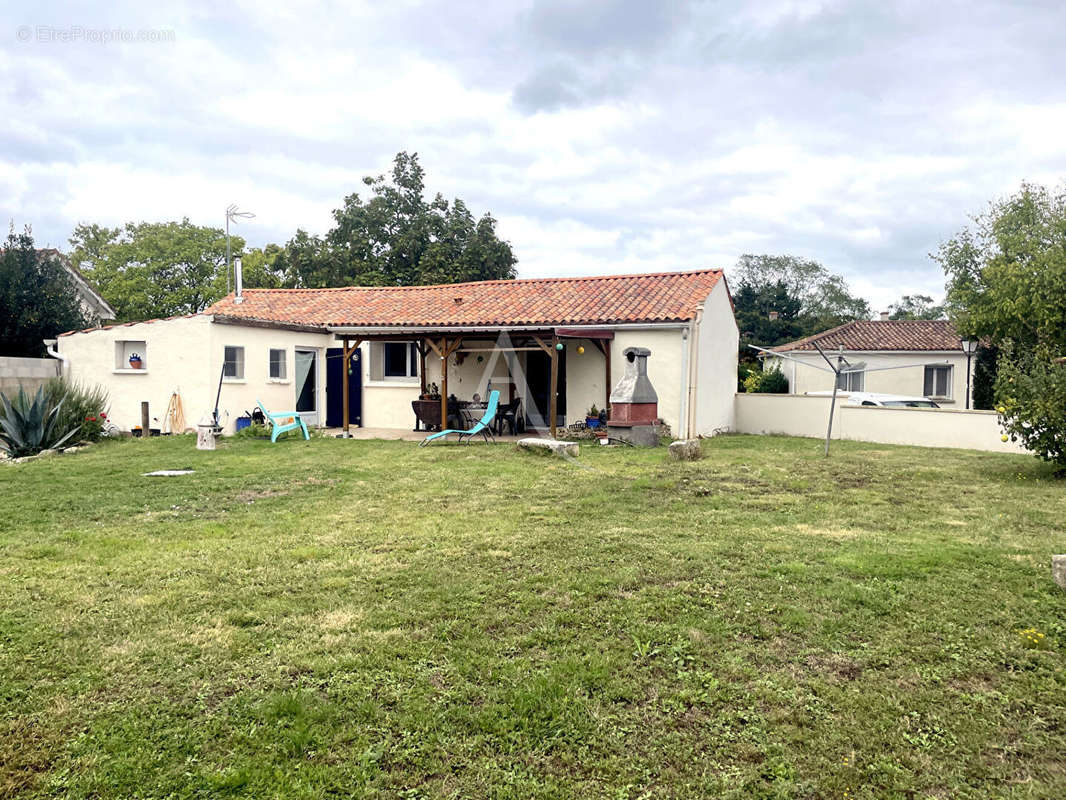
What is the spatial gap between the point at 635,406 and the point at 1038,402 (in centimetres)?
675

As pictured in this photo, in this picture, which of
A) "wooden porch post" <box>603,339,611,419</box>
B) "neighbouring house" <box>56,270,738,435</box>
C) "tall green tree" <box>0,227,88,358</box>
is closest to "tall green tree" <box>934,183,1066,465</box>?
"neighbouring house" <box>56,270,738,435</box>

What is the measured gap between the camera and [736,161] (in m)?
18.6

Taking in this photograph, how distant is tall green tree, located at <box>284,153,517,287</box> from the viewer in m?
32.0

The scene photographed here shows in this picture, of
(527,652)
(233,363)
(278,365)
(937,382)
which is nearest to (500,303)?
(278,365)

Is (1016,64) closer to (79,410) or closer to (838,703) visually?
(838,703)

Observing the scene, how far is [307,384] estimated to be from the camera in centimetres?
1666

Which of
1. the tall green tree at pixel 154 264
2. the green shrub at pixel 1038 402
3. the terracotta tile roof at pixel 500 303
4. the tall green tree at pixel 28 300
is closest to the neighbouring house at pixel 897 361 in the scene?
the terracotta tile roof at pixel 500 303

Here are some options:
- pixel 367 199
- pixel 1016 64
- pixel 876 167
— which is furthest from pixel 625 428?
pixel 367 199

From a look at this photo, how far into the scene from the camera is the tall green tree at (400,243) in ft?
105

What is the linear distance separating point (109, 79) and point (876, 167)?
18979 millimetres

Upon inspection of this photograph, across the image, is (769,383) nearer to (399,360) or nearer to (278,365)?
(399,360)

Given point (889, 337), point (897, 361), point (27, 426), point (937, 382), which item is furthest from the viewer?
point (889, 337)

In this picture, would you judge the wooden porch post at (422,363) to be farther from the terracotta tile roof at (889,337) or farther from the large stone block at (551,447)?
the terracotta tile roof at (889,337)

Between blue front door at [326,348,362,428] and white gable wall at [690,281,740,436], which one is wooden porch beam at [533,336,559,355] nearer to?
white gable wall at [690,281,740,436]
